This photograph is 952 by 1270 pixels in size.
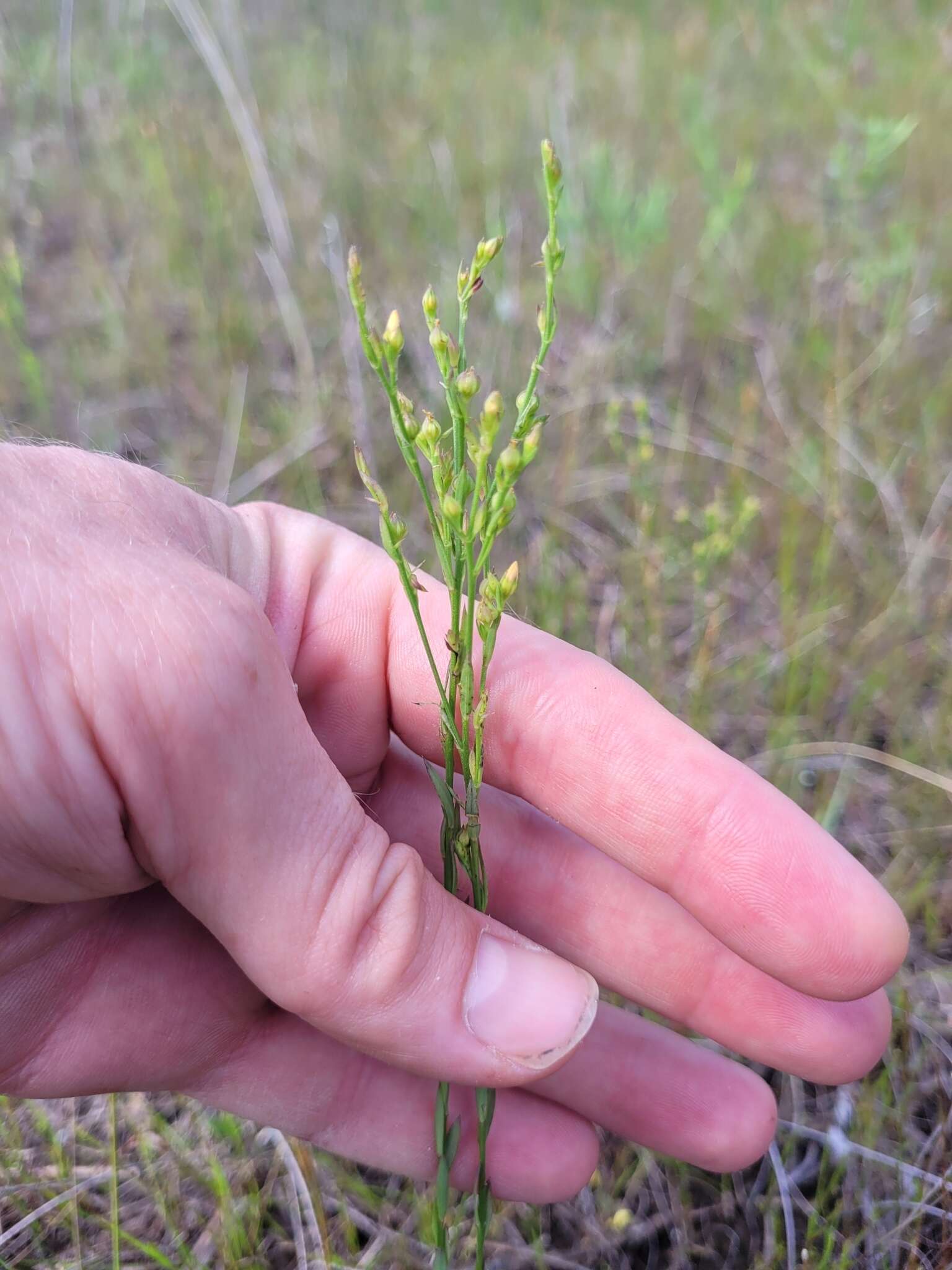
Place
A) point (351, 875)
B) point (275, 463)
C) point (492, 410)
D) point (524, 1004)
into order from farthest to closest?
point (275, 463)
point (524, 1004)
point (351, 875)
point (492, 410)

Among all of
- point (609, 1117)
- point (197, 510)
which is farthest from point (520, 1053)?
point (197, 510)

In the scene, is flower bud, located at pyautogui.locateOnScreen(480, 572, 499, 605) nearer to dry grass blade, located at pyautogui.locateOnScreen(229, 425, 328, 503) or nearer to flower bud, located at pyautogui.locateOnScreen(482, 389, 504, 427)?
flower bud, located at pyautogui.locateOnScreen(482, 389, 504, 427)

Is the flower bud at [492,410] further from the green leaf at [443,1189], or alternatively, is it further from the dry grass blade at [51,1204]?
the dry grass blade at [51,1204]

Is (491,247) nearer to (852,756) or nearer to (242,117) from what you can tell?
(852,756)

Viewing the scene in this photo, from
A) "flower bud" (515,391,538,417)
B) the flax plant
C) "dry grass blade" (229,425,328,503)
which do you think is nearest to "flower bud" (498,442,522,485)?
the flax plant

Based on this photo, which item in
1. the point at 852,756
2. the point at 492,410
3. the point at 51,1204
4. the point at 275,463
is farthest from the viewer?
the point at 275,463

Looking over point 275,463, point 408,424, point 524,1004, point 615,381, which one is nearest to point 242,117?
point 275,463

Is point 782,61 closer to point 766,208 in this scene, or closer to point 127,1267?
point 766,208
